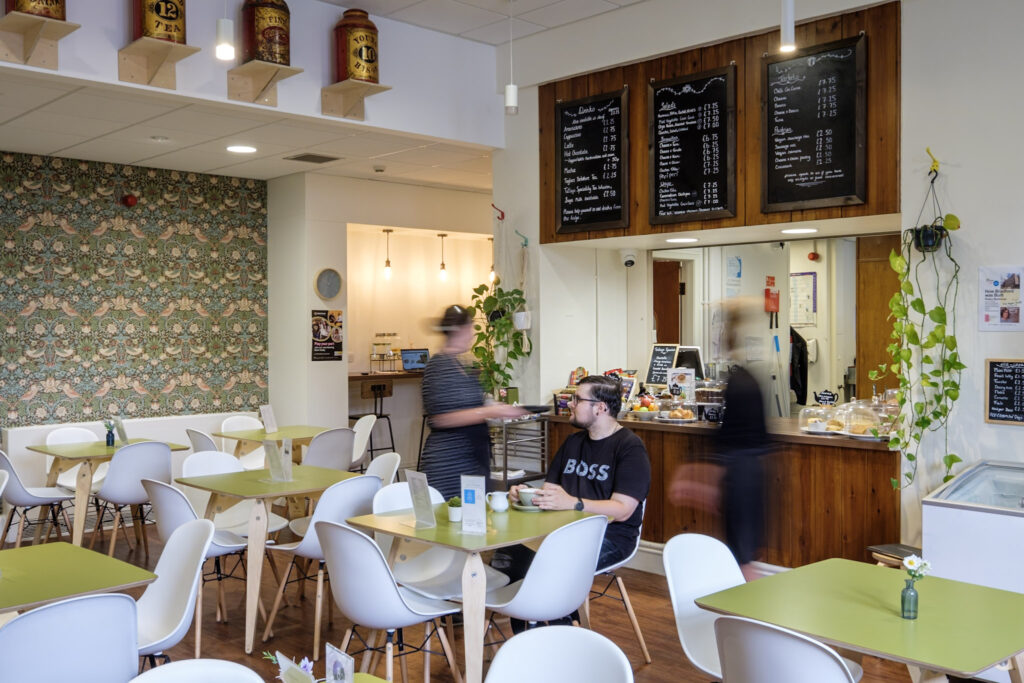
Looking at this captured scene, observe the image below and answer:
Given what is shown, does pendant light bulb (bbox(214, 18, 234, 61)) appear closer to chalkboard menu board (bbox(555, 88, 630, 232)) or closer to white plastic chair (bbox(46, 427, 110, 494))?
chalkboard menu board (bbox(555, 88, 630, 232))

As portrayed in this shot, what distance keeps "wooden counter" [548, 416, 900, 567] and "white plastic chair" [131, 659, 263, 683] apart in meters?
2.85

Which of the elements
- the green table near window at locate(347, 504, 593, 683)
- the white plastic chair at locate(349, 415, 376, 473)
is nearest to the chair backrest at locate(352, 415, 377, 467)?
the white plastic chair at locate(349, 415, 376, 473)

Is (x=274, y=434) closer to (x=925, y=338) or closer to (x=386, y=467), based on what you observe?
(x=386, y=467)

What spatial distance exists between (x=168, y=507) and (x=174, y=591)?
1069mm

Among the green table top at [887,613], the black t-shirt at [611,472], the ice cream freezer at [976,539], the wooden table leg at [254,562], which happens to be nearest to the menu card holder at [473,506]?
the black t-shirt at [611,472]

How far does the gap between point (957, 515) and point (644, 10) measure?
11.5 feet

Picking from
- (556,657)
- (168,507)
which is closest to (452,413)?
(168,507)

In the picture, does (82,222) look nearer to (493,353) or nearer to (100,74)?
(100,74)

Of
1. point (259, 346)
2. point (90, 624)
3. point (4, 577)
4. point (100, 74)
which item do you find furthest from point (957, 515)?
point (259, 346)

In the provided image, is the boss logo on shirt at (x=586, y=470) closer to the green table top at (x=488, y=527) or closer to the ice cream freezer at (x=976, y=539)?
the green table top at (x=488, y=527)

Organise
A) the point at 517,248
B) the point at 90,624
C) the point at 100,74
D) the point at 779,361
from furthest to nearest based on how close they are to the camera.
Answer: the point at 517,248 → the point at 779,361 → the point at 100,74 → the point at 90,624

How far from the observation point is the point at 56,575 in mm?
3045

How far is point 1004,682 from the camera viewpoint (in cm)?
356

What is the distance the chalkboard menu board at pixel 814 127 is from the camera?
478 cm
